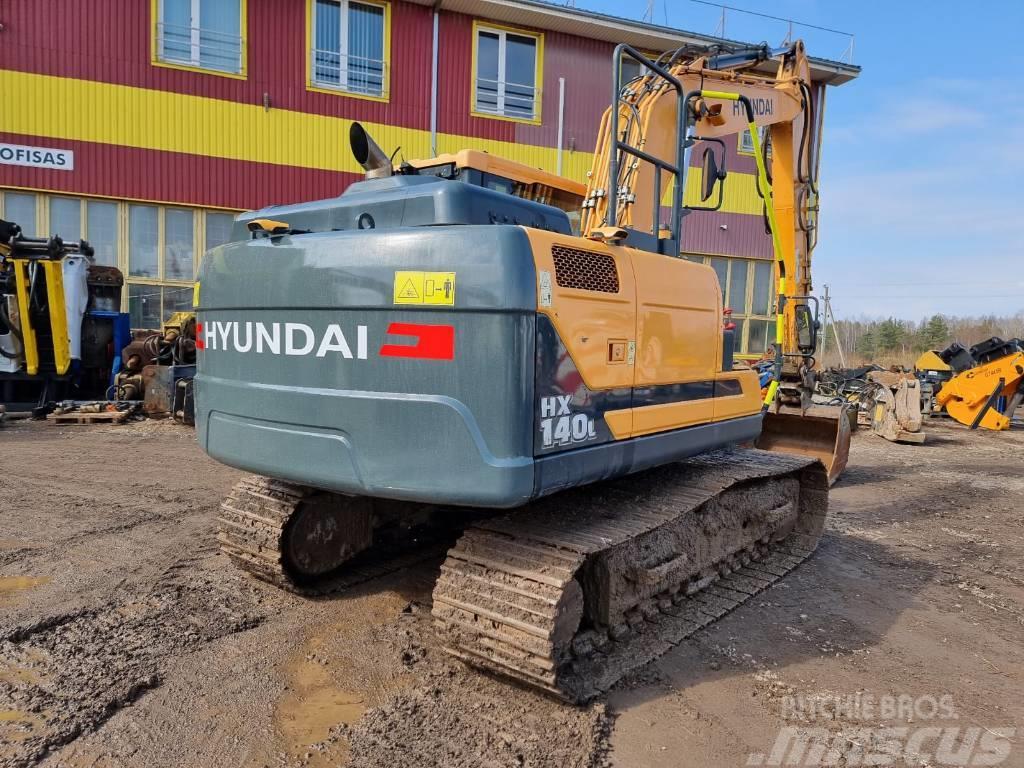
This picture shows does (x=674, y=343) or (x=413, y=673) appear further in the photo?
(x=674, y=343)

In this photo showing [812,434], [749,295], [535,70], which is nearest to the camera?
[812,434]

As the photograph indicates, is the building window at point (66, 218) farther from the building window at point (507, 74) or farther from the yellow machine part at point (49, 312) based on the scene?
the building window at point (507, 74)

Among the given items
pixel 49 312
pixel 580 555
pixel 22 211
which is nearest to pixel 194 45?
pixel 22 211

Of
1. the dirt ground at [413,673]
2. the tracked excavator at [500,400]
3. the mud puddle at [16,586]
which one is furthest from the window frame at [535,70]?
the mud puddle at [16,586]

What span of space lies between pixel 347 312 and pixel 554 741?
72.5 inches

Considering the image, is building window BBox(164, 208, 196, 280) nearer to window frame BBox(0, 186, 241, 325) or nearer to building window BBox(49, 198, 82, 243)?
window frame BBox(0, 186, 241, 325)

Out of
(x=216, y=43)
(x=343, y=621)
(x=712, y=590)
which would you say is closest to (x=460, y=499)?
(x=343, y=621)

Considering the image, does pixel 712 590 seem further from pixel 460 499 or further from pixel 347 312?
pixel 347 312

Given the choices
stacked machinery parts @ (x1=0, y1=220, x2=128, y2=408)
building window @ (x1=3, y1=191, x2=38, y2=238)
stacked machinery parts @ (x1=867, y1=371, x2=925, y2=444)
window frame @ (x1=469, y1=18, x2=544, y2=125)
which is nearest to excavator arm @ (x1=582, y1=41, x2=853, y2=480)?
stacked machinery parts @ (x1=867, y1=371, x2=925, y2=444)

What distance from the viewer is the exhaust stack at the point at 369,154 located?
146 inches

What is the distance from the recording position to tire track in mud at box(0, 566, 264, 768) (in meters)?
2.58

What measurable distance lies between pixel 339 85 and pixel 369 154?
11.1 metres

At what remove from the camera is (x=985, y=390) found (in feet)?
41.2
